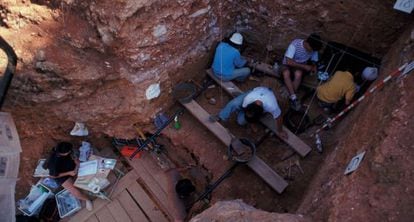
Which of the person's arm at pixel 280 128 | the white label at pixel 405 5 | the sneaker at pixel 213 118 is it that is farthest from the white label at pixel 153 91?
the white label at pixel 405 5

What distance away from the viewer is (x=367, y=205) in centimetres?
313

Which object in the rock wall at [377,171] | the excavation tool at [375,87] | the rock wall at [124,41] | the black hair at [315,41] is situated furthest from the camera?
the black hair at [315,41]

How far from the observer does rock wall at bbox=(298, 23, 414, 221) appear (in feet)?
10.1

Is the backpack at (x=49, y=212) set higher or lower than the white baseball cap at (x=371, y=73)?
higher

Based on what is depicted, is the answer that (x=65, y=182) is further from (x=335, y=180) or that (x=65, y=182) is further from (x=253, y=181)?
(x=335, y=180)

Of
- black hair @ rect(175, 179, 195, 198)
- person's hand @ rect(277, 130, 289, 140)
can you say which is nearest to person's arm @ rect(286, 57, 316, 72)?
person's hand @ rect(277, 130, 289, 140)

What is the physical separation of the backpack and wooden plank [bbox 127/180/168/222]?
4.18 ft

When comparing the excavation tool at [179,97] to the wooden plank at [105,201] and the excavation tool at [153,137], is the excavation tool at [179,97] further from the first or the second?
the wooden plank at [105,201]

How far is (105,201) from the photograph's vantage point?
6.05 m

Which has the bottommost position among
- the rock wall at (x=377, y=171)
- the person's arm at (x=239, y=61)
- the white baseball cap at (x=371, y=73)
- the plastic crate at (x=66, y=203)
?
the rock wall at (x=377, y=171)

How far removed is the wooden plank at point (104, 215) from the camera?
5.91 m

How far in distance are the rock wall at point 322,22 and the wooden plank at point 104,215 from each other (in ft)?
12.3

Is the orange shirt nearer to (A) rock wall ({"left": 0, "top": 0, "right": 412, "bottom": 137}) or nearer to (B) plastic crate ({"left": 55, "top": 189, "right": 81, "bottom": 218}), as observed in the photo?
(A) rock wall ({"left": 0, "top": 0, "right": 412, "bottom": 137})

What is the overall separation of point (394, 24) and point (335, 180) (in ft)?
9.35
